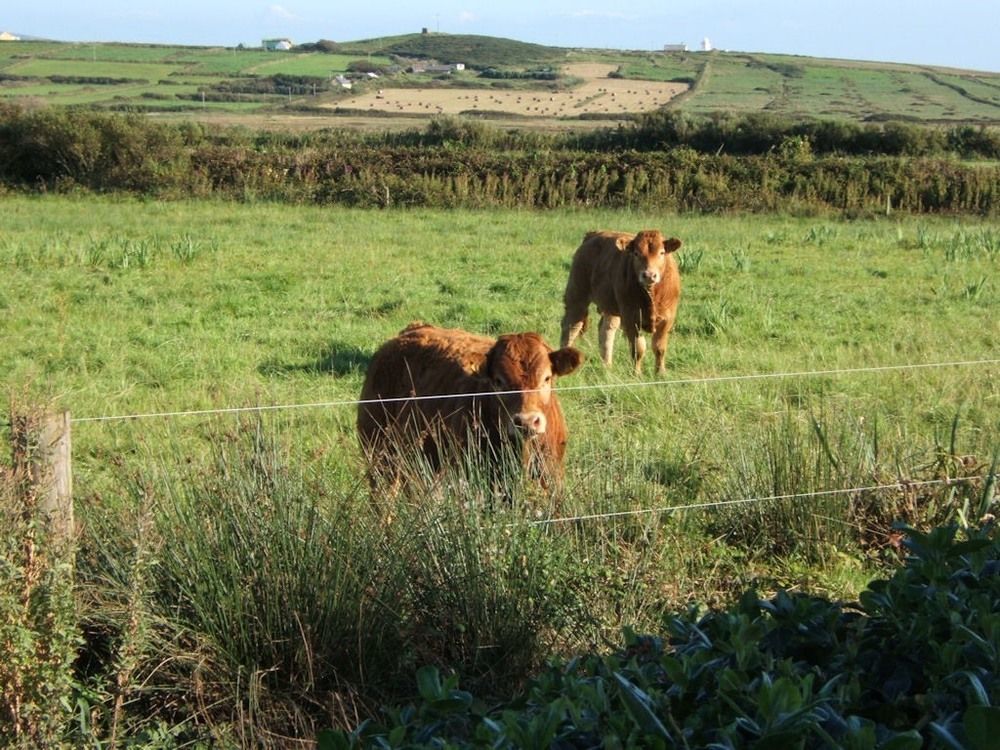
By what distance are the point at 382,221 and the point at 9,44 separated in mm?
96582

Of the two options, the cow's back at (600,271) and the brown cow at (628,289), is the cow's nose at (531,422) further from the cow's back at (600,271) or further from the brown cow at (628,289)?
the cow's back at (600,271)

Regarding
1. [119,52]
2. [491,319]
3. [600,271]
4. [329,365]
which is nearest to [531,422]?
[329,365]

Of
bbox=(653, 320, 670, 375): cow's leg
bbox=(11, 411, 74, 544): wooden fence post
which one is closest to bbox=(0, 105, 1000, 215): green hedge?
bbox=(653, 320, 670, 375): cow's leg

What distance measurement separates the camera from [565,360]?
641 cm

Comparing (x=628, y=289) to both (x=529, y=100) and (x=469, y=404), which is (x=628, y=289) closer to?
(x=469, y=404)

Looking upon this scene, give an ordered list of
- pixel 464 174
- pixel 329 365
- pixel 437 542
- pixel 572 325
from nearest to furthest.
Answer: pixel 437 542 < pixel 329 365 < pixel 572 325 < pixel 464 174

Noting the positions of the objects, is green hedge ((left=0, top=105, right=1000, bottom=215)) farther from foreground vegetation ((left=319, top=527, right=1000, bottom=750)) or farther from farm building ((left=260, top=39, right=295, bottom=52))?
farm building ((left=260, top=39, right=295, bottom=52))

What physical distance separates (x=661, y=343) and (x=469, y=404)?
18.3 ft

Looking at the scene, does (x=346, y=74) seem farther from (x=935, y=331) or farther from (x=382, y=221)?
(x=935, y=331)

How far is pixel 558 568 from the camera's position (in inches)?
183

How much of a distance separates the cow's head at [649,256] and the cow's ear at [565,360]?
5.08 metres

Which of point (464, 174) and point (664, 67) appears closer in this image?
point (464, 174)

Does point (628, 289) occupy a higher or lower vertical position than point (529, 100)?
lower

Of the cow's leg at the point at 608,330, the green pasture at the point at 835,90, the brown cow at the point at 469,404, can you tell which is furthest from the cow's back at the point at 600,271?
the green pasture at the point at 835,90
